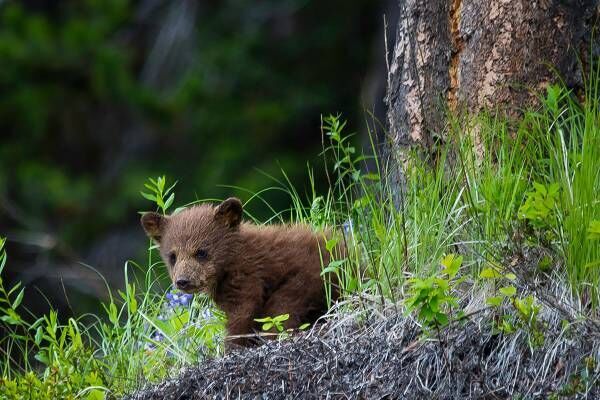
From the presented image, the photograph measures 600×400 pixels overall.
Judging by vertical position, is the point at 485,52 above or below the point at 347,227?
above

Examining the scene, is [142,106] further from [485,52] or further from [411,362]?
[411,362]

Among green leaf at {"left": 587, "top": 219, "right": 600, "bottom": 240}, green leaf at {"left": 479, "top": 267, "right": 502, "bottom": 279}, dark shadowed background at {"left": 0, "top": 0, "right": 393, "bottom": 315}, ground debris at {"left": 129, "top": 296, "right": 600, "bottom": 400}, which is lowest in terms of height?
dark shadowed background at {"left": 0, "top": 0, "right": 393, "bottom": 315}

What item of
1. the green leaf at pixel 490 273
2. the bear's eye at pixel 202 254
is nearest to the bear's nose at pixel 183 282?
the bear's eye at pixel 202 254

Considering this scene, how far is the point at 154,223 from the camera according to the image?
6301mm

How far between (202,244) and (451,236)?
1321mm

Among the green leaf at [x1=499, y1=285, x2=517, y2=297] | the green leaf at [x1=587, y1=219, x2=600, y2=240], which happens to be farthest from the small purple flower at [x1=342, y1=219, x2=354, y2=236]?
the green leaf at [x1=587, y1=219, x2=600, y2=240]

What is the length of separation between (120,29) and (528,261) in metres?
12.2

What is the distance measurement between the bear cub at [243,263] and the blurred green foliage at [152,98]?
23.7ft

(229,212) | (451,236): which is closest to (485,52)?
(451,236)

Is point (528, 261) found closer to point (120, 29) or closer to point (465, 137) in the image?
point (465, 137)

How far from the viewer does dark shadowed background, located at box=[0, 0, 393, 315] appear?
1488cm

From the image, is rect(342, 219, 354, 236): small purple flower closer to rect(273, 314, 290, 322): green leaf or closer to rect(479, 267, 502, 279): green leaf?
rect(273, 314, 290, 322): green leaf

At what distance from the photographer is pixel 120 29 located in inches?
652

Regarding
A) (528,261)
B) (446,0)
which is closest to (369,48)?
(446,0)
